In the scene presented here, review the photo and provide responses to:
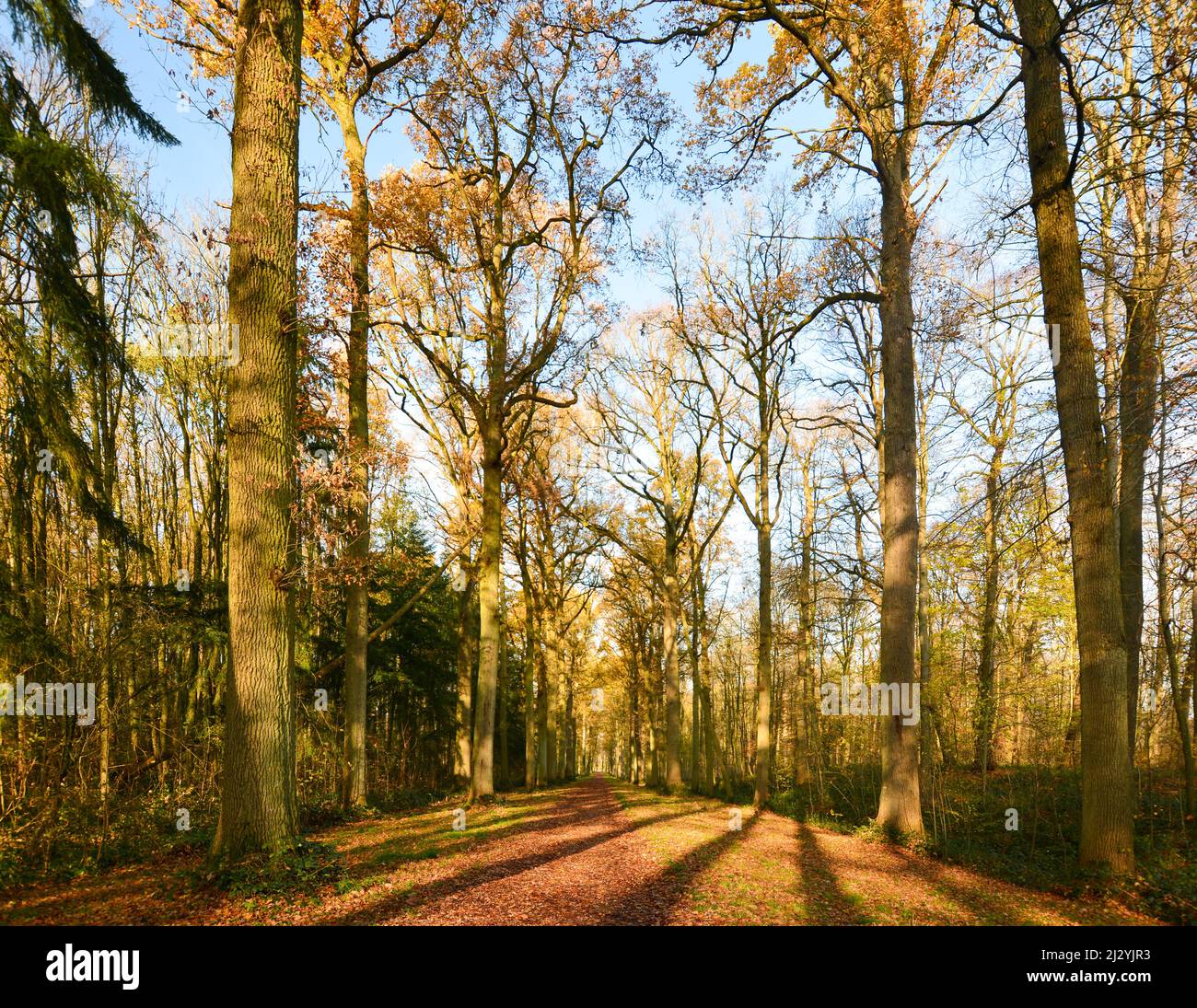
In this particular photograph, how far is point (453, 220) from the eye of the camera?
13125 mm

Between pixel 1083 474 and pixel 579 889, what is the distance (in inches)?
300

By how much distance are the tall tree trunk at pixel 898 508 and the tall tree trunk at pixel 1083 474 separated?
271 centimetres

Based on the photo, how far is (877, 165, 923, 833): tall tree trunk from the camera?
9.89 meters

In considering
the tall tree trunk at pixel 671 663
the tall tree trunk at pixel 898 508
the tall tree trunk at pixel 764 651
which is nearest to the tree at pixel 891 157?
the tall tree trunk at pixel 898 508

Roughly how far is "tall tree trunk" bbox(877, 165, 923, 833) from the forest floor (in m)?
1.10

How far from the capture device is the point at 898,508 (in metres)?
10.5

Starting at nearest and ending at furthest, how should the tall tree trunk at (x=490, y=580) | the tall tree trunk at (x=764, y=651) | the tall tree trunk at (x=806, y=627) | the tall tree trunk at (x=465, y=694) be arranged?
the tall tree trunk at (x=490, y=580)
the tall tree trunk at (x=764, y=651)
the tall tree trunk at (x=465, y=694)
the tall tree trunk at (x=806, y=627)

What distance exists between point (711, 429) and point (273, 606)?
15.3 meters

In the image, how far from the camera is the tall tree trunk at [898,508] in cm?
989

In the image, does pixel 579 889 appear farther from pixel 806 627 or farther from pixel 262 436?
pixel 806 627

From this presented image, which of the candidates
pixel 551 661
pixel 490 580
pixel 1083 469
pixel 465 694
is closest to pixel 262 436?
pixel 490 580

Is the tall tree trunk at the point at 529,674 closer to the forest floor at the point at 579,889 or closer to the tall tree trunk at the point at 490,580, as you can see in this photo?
the tall tree trunk at the point at 490,580

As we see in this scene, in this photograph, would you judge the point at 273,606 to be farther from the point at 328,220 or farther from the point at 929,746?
the point at 929,746
